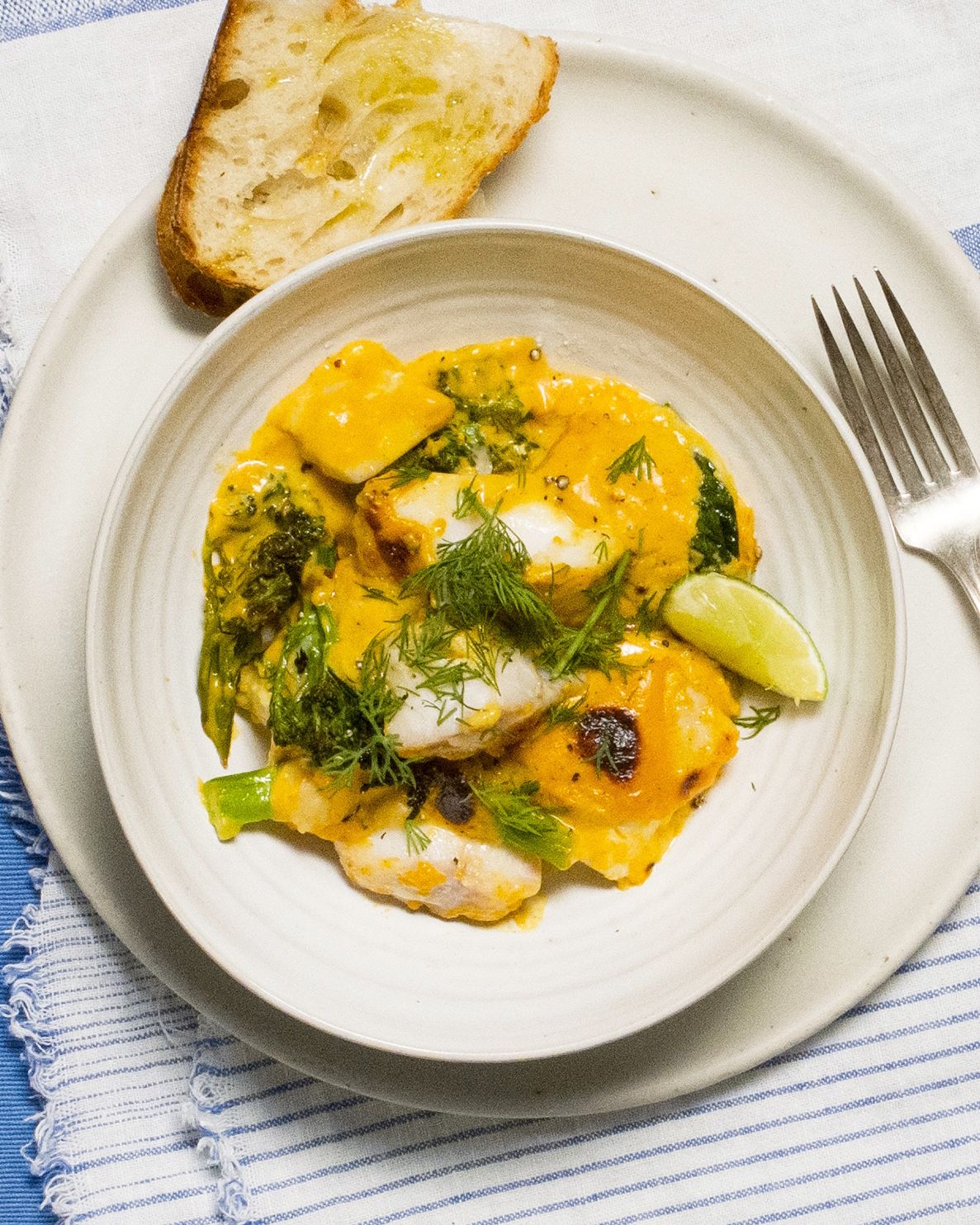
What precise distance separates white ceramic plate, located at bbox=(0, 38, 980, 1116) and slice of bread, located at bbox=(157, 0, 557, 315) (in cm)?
11

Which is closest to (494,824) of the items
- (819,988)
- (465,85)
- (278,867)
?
(278,867)

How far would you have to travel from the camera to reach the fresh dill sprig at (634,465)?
249 centimetres

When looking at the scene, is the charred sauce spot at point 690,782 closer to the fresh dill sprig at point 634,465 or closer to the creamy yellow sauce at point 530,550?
the creamy yellow sauce at point 530,550

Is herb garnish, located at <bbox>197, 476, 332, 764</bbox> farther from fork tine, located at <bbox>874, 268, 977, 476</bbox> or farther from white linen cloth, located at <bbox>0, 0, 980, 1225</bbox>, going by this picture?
fork tine, located at <bbox>874, 268, 977, 476</bbox>

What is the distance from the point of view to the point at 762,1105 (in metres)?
2.80

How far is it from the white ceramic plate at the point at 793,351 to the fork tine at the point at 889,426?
120 millimetres

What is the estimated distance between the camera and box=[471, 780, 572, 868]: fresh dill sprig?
248cm

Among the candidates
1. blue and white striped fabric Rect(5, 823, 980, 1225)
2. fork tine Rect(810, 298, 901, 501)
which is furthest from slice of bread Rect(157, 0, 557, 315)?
blue and white striped fabric Rect(5, 823, 980, 1225)

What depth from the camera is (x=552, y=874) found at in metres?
2.64

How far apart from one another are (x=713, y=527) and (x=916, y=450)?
1.84 feet

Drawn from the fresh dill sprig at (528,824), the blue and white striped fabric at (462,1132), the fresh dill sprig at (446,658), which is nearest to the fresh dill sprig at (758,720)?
the fresh dill sprig at (528,824)

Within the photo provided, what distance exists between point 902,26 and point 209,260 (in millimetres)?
1908

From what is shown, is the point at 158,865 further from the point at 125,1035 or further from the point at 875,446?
the point at 875,446

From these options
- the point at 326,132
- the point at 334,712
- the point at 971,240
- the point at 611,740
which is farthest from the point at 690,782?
the point at 326,132
